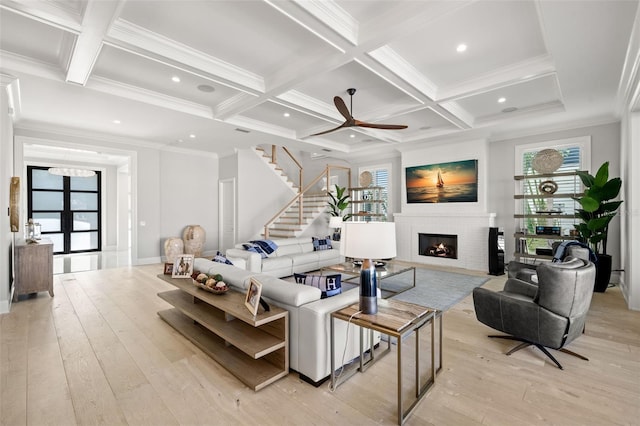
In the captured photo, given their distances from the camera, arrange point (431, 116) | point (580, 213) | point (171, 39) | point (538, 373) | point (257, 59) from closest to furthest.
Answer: point (538, 373) → point (171, 39) → point (257, 59) → point (580, 213) → point (431, 116)

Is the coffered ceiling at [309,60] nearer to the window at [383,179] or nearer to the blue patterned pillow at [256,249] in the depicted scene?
the blue patterned pillow at [256,249]

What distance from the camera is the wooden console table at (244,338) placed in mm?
2219

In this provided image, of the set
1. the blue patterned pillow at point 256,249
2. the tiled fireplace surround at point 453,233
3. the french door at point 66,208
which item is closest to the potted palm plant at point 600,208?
the tiled fireplace surround at point 453,233

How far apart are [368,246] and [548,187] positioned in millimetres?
5410

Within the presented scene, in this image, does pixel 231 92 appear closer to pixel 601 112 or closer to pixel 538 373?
pixel 538 373

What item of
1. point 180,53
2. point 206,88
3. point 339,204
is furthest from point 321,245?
point 180,53

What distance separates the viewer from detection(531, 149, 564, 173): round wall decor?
5.56 meters

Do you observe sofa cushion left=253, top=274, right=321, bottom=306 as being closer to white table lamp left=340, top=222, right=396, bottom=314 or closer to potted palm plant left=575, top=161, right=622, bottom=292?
white table lamp left=340, top=222, right=396, bottom=314

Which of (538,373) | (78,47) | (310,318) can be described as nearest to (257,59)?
(78,47)

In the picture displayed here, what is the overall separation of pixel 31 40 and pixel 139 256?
4956 mm

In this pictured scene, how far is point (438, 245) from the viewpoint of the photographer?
7305mm

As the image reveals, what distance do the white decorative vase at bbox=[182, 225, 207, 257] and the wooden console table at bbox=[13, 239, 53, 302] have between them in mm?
3165

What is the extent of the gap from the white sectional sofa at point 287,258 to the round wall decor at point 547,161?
4.20 metres

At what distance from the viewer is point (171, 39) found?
3230mm
